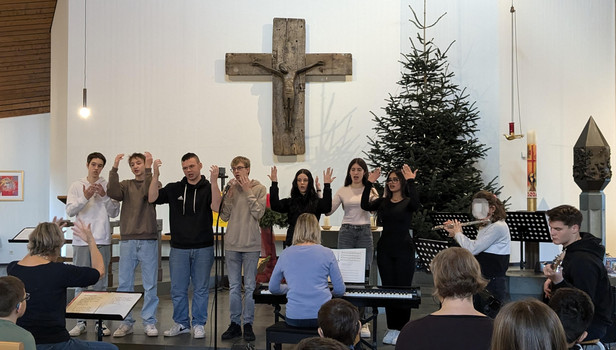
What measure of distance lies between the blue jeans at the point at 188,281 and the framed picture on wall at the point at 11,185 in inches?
323

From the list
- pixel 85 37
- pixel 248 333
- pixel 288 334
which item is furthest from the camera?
pixel 85 37

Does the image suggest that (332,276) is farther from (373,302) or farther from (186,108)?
(186,108)

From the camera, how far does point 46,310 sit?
3.61 meters

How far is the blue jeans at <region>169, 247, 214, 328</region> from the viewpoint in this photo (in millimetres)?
5352

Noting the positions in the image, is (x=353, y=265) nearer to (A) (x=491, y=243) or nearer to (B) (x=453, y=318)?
(A) (x=491, y=243)

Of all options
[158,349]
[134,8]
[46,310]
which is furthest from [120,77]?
[46,310]

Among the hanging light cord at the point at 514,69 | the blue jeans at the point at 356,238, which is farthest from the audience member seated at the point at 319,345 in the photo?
the hanging light cord at the point at 514,69

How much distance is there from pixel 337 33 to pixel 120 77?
3.50 metres

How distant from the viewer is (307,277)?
4.10 metres

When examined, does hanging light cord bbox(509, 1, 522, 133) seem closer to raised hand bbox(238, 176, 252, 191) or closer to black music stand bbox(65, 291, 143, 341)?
raised hand bbox(238, 176, 252, 191)

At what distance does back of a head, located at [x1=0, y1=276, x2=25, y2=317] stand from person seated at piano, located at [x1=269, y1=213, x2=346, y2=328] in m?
1.73

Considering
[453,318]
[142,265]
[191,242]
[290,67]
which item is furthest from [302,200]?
[290,67]

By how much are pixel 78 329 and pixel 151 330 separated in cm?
66

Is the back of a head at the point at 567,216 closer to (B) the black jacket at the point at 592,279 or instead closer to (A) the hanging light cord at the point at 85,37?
(B) the black jacket at the point at 592,279
